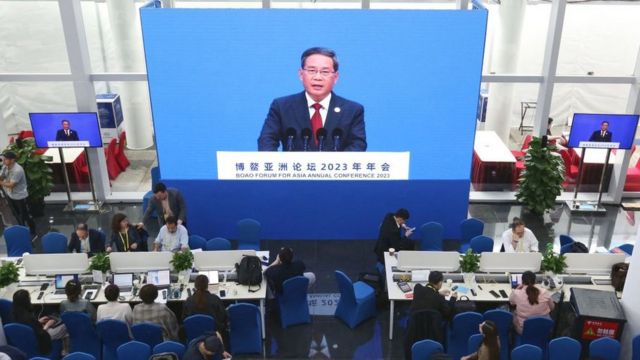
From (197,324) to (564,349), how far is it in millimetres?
3809

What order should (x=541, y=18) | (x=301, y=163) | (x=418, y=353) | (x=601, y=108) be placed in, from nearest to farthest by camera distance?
(x=418, y=353) → (x=301, y=163) → (x=541, y=18) → (x=601, y=108)

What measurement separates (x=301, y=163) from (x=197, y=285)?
3.25m

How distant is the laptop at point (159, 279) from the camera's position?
24.7ft

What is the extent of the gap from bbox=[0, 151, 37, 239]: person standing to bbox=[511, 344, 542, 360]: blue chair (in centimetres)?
787

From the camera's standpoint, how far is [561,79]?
10.5m

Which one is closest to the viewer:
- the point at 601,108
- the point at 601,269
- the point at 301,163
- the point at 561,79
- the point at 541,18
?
the point at 601,269

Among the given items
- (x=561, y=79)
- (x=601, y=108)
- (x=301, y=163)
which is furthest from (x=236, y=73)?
(x=601, y=108)

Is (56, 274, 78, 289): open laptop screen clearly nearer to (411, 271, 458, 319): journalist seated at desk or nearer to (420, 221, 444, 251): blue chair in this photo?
(411, 271, 458, 319): journalist seated at desk

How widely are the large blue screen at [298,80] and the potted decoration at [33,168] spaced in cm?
249

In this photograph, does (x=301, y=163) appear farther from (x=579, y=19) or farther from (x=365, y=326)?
(x=579, y=19)

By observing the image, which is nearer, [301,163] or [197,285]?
[197,285]

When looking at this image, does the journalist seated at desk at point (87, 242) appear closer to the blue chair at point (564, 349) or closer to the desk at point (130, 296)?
the desk at point (130, 296)

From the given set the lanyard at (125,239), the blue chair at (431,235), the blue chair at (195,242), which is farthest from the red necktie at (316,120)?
the lanyard at (125,239)

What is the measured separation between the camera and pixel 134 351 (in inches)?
237
